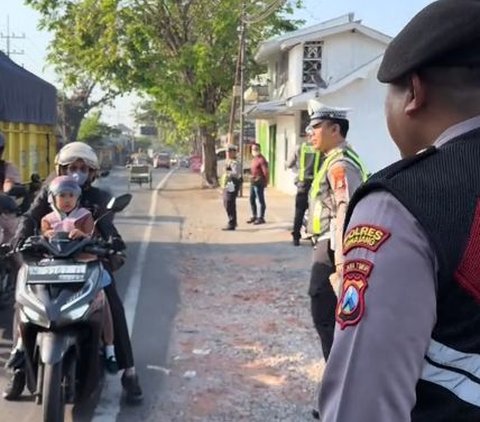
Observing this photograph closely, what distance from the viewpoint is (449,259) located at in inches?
50.6

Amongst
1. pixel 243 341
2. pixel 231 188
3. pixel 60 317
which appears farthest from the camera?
pixel 231 188

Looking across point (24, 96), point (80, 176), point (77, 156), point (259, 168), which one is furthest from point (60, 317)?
point (259, 168)

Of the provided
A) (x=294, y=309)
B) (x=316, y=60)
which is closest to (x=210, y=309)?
(x=294, y=309)

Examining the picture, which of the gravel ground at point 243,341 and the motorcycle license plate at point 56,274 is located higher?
the motorcycle license plate at point 56,274

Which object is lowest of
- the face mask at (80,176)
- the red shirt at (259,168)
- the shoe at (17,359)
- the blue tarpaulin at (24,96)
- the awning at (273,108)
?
the shoe at (17,359)

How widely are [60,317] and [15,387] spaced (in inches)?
37.9

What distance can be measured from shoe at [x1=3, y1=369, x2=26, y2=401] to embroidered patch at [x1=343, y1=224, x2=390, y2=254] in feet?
13.4

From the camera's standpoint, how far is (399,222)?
1287 mm

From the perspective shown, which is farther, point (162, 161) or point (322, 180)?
point (162, 161)

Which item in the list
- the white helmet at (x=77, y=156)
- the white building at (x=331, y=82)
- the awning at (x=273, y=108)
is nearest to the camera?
the white helmet at (x=77, y=156)

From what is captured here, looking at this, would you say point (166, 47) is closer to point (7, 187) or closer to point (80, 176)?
point (7, 187)

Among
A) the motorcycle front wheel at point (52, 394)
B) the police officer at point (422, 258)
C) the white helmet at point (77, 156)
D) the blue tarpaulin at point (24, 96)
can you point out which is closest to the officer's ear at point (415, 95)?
the police officer at point (422, 258)

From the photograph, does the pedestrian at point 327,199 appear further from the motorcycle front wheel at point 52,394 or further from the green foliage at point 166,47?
the green foliage at point 166,47

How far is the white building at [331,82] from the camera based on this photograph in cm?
2414
